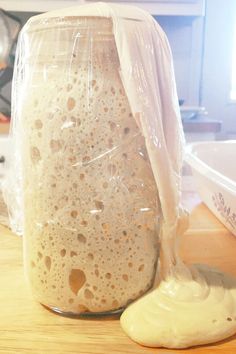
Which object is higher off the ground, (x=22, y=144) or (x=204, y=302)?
(x=22, y=144)

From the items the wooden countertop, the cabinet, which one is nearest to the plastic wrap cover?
the wooden countertop

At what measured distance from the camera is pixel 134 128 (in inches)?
11.2

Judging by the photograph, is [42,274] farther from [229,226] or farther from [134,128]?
[229,226]

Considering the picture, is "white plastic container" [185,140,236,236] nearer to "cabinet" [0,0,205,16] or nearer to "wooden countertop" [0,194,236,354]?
"wooden countertop" [0,194,236,354]

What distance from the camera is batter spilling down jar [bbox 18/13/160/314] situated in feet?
0.91

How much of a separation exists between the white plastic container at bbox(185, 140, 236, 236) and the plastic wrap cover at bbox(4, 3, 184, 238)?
0.47ft

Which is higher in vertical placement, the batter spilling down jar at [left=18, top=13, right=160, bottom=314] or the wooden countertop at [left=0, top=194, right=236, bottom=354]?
the batter spilling down jar at [left=18, top=13, right=160, bottom=314]

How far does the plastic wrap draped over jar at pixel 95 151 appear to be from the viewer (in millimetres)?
275

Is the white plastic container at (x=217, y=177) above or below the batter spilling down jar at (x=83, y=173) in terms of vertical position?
below

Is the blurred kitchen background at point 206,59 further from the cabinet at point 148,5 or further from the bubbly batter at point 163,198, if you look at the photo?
the bubbly batter at point 163,198

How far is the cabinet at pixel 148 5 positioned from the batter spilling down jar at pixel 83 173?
1213mm

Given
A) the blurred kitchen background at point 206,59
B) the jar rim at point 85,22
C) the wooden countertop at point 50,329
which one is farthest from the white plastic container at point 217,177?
the blurred kitchen background at point 206,59

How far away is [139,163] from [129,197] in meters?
0.03

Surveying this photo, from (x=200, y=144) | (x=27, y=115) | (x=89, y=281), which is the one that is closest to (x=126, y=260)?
(x=89, y=281)
